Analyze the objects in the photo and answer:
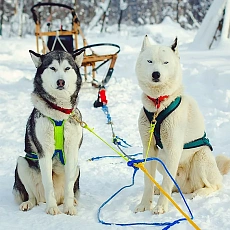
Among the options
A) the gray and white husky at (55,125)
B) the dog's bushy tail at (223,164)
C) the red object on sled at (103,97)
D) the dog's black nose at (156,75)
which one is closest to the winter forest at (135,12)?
the red object on sled at (103,97)

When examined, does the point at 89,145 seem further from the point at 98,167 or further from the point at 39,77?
the point at 39,77

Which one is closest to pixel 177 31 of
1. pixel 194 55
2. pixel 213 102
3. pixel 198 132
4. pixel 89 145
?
pixel 194 55

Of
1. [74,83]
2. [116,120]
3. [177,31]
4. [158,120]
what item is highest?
[74,83]

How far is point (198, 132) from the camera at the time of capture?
324 centimetres

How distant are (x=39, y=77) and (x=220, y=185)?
1.67 metres

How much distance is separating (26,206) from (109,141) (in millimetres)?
2209

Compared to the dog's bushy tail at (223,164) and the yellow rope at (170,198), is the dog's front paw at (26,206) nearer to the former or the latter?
the yellow rope at (170,198)

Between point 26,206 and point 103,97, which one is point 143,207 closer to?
point 26,206

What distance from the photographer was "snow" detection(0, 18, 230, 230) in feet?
9.39

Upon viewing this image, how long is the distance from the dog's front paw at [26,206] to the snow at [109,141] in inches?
1.7

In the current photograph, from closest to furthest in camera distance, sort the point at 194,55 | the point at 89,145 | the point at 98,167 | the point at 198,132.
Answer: the point at 198,132 → the point at 98,167 → the point at 89,145 → the point at 194,55

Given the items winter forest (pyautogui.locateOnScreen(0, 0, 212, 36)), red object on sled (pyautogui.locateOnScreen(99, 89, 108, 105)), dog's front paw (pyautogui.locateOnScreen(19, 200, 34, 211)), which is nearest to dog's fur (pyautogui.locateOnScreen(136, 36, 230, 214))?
dog's front paw (pyautogui.locateOnScreen(19, 200, 34, 211))

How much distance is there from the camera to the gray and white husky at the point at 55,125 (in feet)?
9.71

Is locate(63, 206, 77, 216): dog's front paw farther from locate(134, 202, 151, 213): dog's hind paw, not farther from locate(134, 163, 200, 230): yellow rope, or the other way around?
locate(134, 163, 200, 230): yellow rope
